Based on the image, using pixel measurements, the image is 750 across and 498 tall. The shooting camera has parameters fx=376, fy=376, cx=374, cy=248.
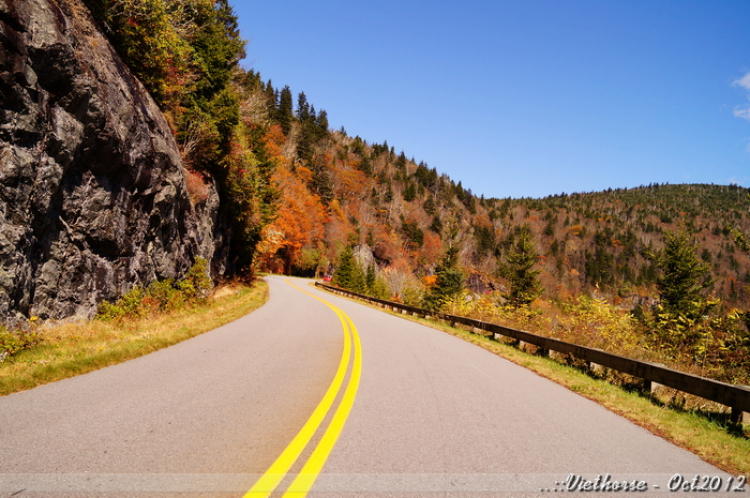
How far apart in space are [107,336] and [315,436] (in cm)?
684

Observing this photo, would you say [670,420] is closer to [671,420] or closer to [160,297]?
[671,420]

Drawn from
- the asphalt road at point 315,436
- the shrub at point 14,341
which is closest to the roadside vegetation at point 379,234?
the shrub at point 14,341

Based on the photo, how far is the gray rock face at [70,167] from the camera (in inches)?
268

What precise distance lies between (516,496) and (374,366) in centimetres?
457

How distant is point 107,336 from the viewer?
821cm

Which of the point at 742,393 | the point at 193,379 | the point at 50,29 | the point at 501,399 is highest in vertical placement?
the point at 50,29

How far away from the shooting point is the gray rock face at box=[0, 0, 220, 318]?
681 cm

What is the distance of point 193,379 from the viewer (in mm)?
5672

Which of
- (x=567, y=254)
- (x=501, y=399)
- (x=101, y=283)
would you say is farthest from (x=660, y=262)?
(x=567, y=254)

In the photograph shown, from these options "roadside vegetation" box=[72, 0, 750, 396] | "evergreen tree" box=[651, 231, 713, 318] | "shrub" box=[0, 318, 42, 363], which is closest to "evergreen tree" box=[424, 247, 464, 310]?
"roadside vegetation" box=[72, 0, 750, 396]

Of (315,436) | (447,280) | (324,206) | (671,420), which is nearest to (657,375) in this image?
(671,420)

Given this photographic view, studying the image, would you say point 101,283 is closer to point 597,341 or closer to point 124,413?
point 124,413

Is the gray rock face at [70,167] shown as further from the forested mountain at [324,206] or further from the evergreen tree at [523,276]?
the evergreen tree at [523,276]

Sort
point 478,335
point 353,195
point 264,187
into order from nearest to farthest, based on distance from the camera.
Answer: point 478,335, point 264,187, point 353,195
